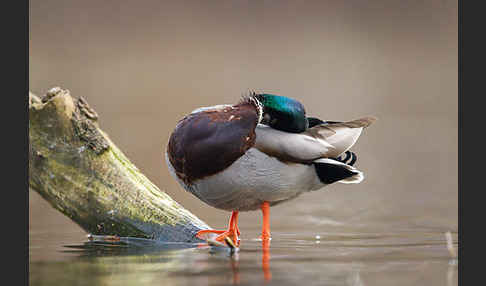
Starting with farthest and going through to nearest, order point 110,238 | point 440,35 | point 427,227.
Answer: point 440,35 → point 427,227 → point 110,238

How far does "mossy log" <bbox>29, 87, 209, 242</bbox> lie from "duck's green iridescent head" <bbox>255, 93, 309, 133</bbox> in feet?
2.74

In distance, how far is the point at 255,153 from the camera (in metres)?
4.68

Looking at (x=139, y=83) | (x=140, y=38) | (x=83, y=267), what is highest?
(x=140, y=38)

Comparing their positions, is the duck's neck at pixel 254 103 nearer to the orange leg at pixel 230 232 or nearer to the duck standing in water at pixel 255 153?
the duck standing in water at pixel 255 153

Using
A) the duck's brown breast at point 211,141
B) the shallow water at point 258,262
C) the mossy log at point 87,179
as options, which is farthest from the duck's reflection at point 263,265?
the mossy log at point 87,179

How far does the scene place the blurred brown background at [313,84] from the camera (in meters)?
7.50

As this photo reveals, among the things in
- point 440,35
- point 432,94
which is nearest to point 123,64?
point 432,94

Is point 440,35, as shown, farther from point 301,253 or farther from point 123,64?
point 301,253

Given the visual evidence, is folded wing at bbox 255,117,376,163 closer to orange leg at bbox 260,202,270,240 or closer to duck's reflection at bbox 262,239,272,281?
orange leg at bbox 260,202,270,240

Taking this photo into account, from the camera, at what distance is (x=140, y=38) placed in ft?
58.2

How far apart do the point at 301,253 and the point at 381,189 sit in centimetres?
424

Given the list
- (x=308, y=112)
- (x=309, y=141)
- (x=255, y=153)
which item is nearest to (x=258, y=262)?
(x=255, y=153)

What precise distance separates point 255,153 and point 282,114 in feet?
1.16

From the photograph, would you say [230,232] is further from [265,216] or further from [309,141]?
[309,141]
